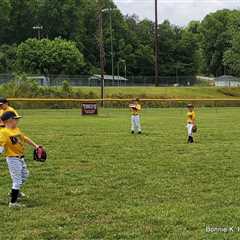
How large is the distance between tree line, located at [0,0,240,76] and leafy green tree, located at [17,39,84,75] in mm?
8391

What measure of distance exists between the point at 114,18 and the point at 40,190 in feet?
404

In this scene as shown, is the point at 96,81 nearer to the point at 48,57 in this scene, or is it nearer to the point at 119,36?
the point at 48,57

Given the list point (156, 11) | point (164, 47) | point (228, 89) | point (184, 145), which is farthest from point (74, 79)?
point (184, 145)

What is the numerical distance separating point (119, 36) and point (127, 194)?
393 ft

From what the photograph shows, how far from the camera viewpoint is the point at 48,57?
97.8 metres

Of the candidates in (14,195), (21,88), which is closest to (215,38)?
(21,88)

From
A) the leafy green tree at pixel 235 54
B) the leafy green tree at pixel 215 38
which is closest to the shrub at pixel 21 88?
the leafy green tree at pixel 235 54

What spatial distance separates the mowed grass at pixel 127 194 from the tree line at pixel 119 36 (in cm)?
9432

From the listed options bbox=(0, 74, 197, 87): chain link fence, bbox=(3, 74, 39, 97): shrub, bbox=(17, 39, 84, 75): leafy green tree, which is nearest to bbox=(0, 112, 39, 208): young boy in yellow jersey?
bbox=(3, 74, 39, 97): shrub

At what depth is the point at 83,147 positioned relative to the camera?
1867 centimetres

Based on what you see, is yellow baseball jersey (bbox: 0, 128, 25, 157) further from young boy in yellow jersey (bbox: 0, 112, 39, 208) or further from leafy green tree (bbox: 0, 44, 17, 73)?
leafy green tree (bbox: 0, 44, 17, 73)

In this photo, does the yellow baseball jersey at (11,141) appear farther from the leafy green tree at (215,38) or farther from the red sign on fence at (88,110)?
the leafy green tree at (215,38)

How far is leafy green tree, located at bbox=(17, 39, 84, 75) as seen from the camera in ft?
322

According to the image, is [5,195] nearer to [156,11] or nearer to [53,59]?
[156,11]
